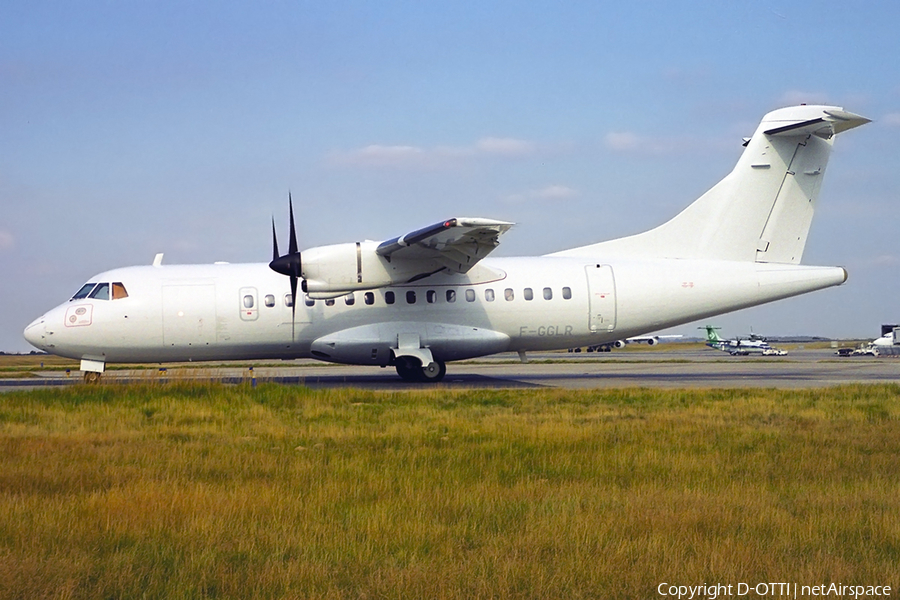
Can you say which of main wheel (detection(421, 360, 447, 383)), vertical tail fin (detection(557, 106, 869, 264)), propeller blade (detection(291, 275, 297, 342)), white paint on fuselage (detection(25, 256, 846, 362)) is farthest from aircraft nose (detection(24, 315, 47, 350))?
vertical tail fin (detection(557, 106, 869, 264))

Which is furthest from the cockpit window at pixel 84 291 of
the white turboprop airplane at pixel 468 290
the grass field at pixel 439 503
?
the grass field at pixel 439 503

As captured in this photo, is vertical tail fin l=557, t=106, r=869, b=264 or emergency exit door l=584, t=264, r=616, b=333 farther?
vertical tail fin l=557, t=106, r=869, b=264

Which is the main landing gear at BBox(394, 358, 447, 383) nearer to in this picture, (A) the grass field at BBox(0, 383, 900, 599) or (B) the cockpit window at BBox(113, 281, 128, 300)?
(B) the cockpit window at BBox(113, 281, 128, 300)

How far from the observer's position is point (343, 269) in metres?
20.4

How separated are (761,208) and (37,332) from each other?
2051cm

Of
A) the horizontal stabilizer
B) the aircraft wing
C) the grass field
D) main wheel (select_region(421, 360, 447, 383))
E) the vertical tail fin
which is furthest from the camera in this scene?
the vertical tail fin

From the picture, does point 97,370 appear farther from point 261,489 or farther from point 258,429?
point 261,489

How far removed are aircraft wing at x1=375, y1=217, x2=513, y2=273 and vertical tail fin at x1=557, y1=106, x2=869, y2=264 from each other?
5.38 metres

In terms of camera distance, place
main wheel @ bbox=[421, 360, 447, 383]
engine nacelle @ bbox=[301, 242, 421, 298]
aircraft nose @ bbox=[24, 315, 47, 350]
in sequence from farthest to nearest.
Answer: main wheel @ bbox=[421, 360, 447, 383] → aircraft nose @ bbox=[24, 315, 47, 350] → engine nacelle @ bbox=[301, 242, 421, 298]

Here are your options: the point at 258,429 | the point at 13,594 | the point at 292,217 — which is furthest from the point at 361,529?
the point at 292,217

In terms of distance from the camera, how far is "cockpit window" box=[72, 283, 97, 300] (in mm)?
22031

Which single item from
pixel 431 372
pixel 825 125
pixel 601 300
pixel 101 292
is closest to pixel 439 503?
pixel 431 372

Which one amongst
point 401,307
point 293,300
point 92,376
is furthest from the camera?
point 401,307

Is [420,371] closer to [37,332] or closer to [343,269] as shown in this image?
[343,269]
